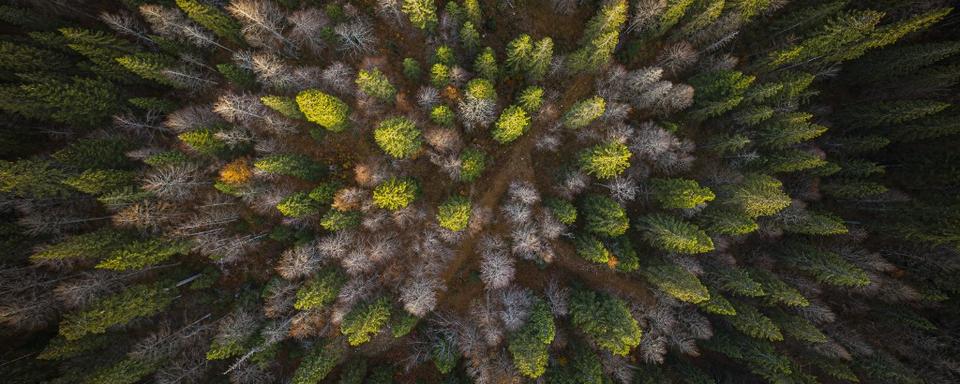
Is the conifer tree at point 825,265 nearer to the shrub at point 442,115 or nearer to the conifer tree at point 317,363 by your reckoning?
the shrub at point 442,115

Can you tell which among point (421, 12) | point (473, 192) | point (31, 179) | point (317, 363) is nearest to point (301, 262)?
point (317, 363)

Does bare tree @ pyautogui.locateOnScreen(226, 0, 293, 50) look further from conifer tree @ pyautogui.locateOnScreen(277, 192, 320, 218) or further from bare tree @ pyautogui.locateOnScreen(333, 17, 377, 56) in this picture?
conifer tree @ pyautogui.locateOnScreen(277, 192, 320, 218)

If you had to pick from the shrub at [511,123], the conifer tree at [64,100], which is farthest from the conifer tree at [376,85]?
the conifer tree at [64,100]

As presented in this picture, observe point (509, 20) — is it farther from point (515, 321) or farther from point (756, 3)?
point (515, 321)

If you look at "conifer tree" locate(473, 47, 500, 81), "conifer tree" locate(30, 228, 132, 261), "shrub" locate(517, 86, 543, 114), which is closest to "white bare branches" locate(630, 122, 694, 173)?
"shrub" locate(517, 86, 543, 114)

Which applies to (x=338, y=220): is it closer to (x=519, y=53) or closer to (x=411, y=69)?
(x=411, y=69)

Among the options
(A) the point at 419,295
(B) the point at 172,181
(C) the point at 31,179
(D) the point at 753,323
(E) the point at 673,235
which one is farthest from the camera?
(D) the point at 753,323
